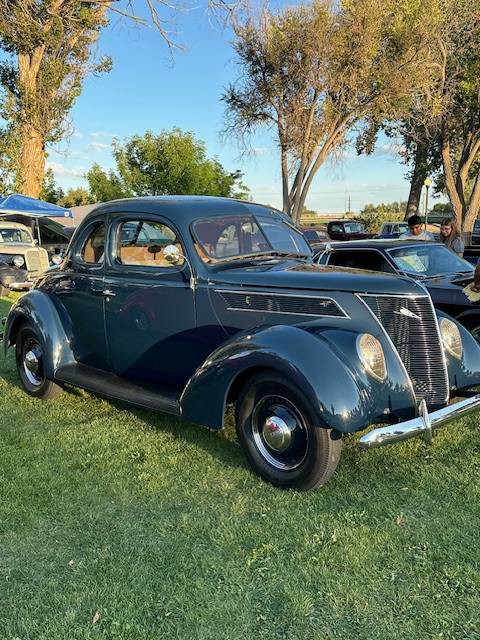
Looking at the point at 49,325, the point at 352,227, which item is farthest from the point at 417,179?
the point at 49,325

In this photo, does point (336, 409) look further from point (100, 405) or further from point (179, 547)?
point (100, 405)

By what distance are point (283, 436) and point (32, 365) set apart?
126 inches

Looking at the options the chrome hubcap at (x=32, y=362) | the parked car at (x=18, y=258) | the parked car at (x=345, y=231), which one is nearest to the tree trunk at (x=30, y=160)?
the parked car at (x=18, y=258)

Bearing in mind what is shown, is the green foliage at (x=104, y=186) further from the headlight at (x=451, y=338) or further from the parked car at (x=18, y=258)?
the headlight at (x=451, y=338)

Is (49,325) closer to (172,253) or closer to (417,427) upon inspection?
(172,253)

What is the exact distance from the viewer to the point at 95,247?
A: 523cm

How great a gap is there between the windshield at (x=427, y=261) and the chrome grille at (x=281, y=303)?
3505 mm

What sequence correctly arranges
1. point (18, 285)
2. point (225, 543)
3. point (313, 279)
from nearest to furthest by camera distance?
point (225, 543) < point (313, 279) < point (18, 285)

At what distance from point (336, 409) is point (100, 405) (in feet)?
9.74

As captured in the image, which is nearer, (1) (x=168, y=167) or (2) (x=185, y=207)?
(2) (x=185, y=207)

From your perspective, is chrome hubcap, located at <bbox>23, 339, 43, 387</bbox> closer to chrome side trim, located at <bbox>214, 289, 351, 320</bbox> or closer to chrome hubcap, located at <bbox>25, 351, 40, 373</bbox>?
chrome hubcap, located at <bbox>25, 351, 40, 373</bbox>

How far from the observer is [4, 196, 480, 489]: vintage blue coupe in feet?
11.4

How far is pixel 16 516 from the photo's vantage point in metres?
3.41

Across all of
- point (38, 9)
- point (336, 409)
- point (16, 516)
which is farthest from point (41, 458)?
point (38, 9)
